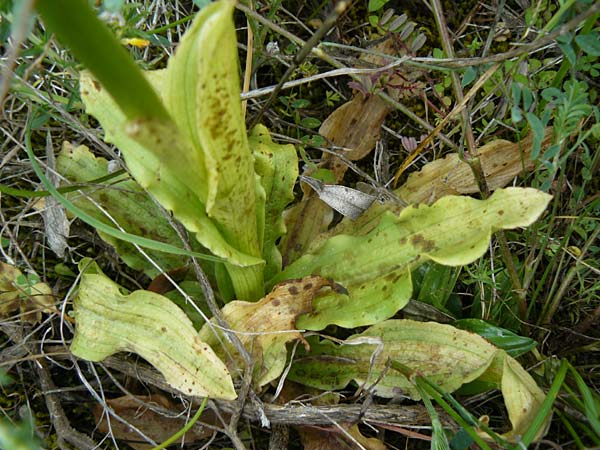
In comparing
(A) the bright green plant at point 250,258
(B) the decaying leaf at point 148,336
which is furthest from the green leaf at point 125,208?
(B) the decaying leaf at point 148,336

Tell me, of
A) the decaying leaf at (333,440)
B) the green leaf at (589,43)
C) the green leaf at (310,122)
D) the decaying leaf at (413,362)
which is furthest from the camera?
the green leaf at (310,122)

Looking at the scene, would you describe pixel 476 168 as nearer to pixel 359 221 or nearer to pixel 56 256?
pixel 359 221

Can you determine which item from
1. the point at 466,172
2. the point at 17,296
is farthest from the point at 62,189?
the point at 466,172

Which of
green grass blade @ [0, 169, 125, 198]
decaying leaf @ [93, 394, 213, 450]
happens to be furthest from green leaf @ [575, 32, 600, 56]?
decaying leaf @ [93, 394, 213, 450]

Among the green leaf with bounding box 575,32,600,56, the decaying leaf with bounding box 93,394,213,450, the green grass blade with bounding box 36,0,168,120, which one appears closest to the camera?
the green grass blade with bounding box 36,0,168,120

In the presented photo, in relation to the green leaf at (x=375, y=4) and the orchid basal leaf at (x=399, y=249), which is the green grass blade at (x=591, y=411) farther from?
the green leaf at (x=375, y=4)

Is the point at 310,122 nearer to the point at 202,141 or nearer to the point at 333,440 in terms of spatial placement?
the point at 202,141

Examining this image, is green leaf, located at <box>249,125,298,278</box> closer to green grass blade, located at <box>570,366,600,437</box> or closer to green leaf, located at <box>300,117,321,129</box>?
green leaf, located at <box>300,117,321,129</box>
